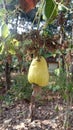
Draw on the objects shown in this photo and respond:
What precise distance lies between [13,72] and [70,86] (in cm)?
582

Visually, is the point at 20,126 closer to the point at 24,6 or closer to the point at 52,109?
the point at 52,109

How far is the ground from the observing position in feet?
9.80

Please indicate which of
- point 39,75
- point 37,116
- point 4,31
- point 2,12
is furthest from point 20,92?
point 39,75

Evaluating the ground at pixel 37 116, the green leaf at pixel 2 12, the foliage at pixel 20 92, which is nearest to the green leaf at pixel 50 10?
the green leaf at pixel 2 12

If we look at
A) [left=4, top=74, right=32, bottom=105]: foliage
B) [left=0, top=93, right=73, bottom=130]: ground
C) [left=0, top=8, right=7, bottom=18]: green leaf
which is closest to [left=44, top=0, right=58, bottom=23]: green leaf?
[left=0, top=8, right=7, bottom=18]: green leaf

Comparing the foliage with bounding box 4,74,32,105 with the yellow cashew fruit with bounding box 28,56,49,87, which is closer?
the yellow cashew fruit with bounding box 28,56,49,87

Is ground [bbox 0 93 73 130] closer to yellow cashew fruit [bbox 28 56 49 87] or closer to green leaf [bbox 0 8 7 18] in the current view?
green leaf [bbox 0 8 7 18]

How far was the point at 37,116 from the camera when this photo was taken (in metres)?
3.45

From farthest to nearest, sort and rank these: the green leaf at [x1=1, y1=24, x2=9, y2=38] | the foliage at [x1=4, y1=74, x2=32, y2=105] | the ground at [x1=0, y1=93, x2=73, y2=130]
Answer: the foliage at [x1=4, y1=74, x2=32, y2=105], the ground at [x1=0, y1=93, x2=73, y2=130], the green leaf at [x1=1, y1=24, x2=9, y2=38]

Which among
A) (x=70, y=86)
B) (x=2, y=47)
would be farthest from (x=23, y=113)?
(x=2, y=47)

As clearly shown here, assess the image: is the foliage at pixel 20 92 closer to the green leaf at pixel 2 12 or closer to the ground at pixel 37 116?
the ground at pixel 37 116

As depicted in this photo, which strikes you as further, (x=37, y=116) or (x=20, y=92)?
(x=20, y=92)

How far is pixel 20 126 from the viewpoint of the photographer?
3094 millimetres

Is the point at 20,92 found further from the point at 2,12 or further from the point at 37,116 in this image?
the point at 2,12
